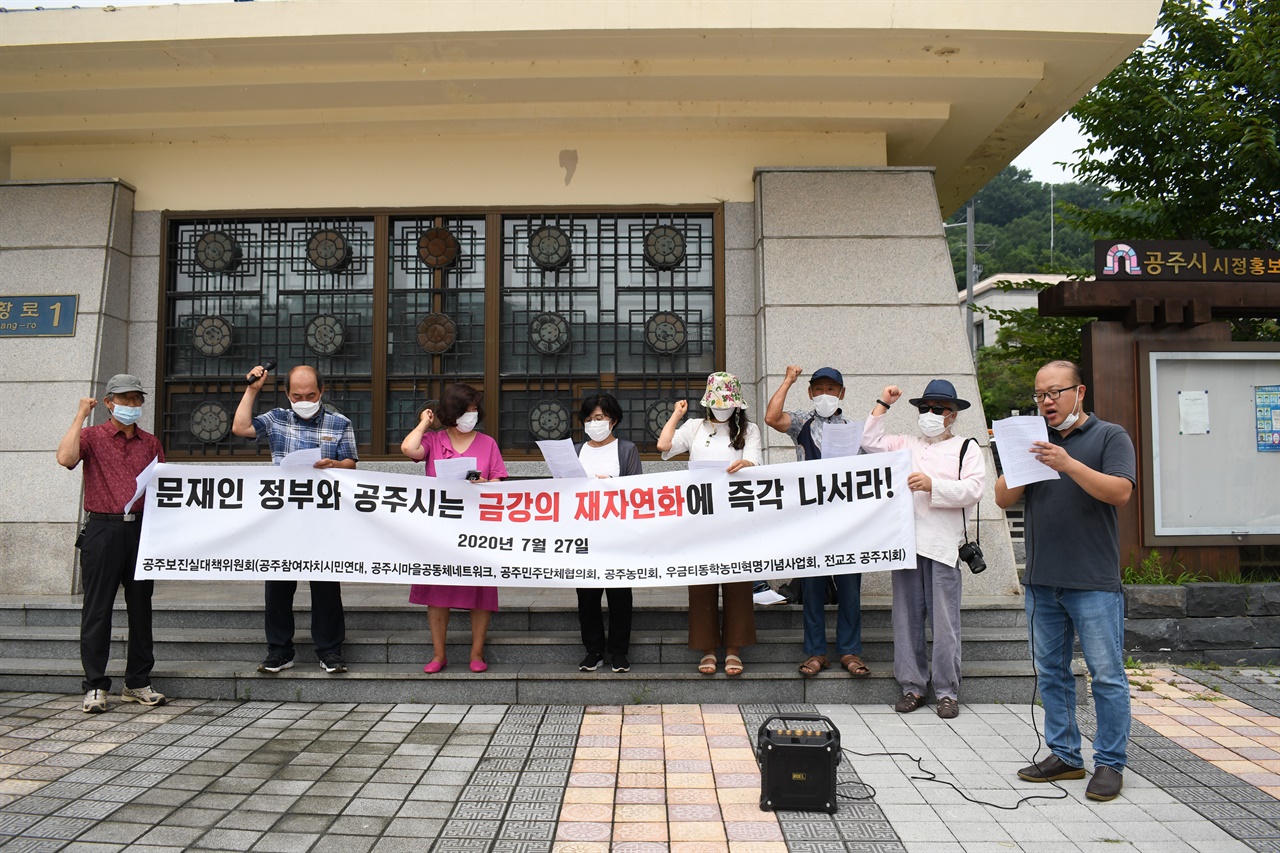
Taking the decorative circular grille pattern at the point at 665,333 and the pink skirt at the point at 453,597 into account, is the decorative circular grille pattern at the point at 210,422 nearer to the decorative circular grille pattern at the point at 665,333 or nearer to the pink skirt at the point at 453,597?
the pink skirt at the point at 453,597

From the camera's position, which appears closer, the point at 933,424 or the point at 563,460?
the point at 933,424

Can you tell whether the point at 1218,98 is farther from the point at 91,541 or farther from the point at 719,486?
the point at 91,541

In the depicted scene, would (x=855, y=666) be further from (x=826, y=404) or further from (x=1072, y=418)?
(x=1072, y=418)

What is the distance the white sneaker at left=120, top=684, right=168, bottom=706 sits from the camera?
497 centimetres

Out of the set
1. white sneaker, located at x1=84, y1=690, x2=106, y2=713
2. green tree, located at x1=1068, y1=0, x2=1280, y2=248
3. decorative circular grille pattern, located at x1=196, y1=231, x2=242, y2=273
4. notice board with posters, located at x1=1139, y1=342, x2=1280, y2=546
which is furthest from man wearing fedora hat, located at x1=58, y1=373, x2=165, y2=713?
green tree, located at x1=1068, y1=0, x2=1280, y2=248

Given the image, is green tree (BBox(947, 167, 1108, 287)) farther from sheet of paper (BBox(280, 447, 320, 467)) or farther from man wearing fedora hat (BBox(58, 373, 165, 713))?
man wearing fedora hat (BBox(58, 373, 165, 713))

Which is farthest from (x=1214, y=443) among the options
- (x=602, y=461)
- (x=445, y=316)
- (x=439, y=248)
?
(x=439, y=248)

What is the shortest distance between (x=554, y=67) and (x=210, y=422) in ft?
13.4

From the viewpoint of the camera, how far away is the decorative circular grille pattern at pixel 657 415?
7.07 meters

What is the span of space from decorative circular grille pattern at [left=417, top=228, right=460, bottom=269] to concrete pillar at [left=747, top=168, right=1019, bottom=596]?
8.44 feet

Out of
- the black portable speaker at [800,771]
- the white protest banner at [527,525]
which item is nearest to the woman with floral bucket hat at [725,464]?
the white protest banner at [527,525]

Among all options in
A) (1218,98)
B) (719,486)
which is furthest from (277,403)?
(1218,98)

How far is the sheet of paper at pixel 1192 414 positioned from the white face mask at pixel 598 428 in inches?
175

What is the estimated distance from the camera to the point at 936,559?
188 inches
